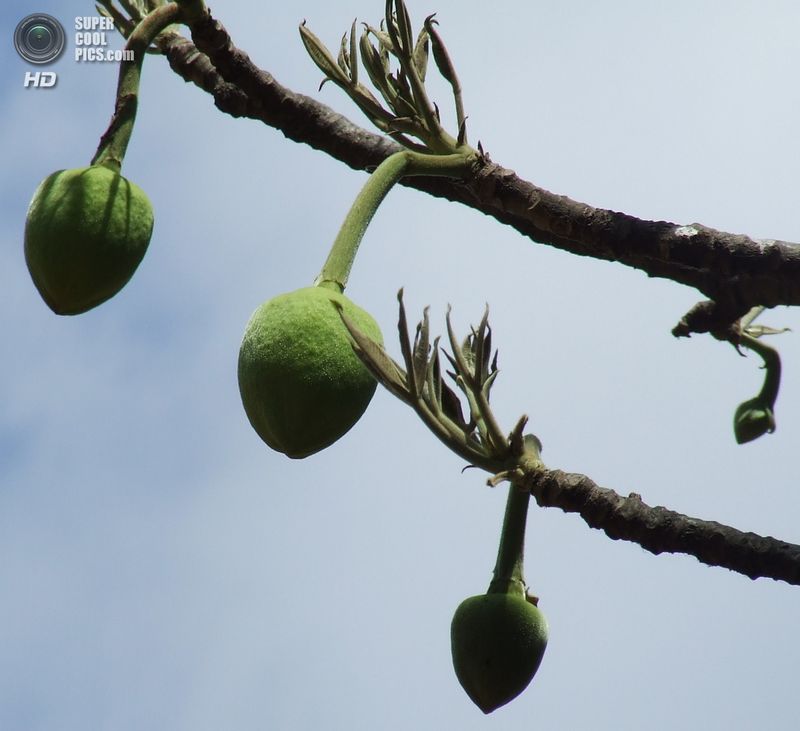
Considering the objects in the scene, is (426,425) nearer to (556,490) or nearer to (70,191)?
(556,490)

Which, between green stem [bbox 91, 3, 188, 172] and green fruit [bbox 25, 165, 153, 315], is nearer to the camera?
green fruit [bbox 25, 165, 153, 315]

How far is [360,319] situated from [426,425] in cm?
31

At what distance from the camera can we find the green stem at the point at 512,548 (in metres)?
2.69

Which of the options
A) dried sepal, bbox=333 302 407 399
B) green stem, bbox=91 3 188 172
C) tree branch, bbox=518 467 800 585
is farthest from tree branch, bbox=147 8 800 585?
dried sepal, bbox=333 302 407 399

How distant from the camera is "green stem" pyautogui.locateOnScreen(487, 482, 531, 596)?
2686mm

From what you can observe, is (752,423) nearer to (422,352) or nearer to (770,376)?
(770,376)

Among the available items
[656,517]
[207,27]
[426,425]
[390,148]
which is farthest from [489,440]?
[207,27]

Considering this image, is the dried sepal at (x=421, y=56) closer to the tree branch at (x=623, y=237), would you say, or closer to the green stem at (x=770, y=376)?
the tree branch at (x=623, y=237)

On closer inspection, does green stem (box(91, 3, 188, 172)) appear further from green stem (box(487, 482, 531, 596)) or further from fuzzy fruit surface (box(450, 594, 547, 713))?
fuzzy fruit surface (box(450, 594, 547, 713))

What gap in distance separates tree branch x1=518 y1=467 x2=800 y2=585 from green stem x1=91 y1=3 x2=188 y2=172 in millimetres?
1144

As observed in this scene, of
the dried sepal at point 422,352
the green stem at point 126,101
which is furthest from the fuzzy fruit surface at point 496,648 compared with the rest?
the green stem at point 126,101

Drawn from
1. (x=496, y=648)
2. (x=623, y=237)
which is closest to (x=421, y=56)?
(x=623, y=237)

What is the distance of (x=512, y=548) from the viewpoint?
271cm

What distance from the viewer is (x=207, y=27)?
2795 millimetres
